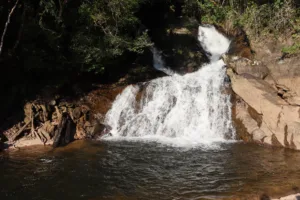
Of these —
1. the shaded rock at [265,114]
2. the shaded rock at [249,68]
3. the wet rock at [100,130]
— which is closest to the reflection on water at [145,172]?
the shaded rock at [265,114]

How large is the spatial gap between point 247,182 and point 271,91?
6.80 meters

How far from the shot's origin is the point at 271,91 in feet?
A: 49.3

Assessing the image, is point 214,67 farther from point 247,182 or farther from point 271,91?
point 247,182

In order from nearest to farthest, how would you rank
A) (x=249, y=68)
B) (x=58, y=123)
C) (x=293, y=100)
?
(x=293, y=100) → (x=58, y=123) → (x=249, y=68)

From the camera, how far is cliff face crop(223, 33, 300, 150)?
13.9 meters

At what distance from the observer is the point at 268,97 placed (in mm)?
14711

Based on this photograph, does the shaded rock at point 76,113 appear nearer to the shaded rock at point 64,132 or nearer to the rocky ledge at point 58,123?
the rocky ledge at point 58,123

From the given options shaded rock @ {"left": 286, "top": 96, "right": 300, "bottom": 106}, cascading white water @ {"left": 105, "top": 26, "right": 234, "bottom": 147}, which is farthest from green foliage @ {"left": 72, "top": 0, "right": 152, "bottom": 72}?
shaded rock @ {"left": 286, "top": 96, "right": 300, "bottom": 106}

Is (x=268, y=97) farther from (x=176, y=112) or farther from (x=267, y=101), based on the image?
(x=176, y=112)

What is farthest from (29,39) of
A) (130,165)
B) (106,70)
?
(130,165)

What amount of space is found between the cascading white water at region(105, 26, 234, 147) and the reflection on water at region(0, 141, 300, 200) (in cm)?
174

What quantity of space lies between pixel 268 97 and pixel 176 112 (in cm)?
491

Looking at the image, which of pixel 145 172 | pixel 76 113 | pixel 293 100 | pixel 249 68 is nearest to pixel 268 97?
pixel 293 100

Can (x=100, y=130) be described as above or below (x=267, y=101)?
below
